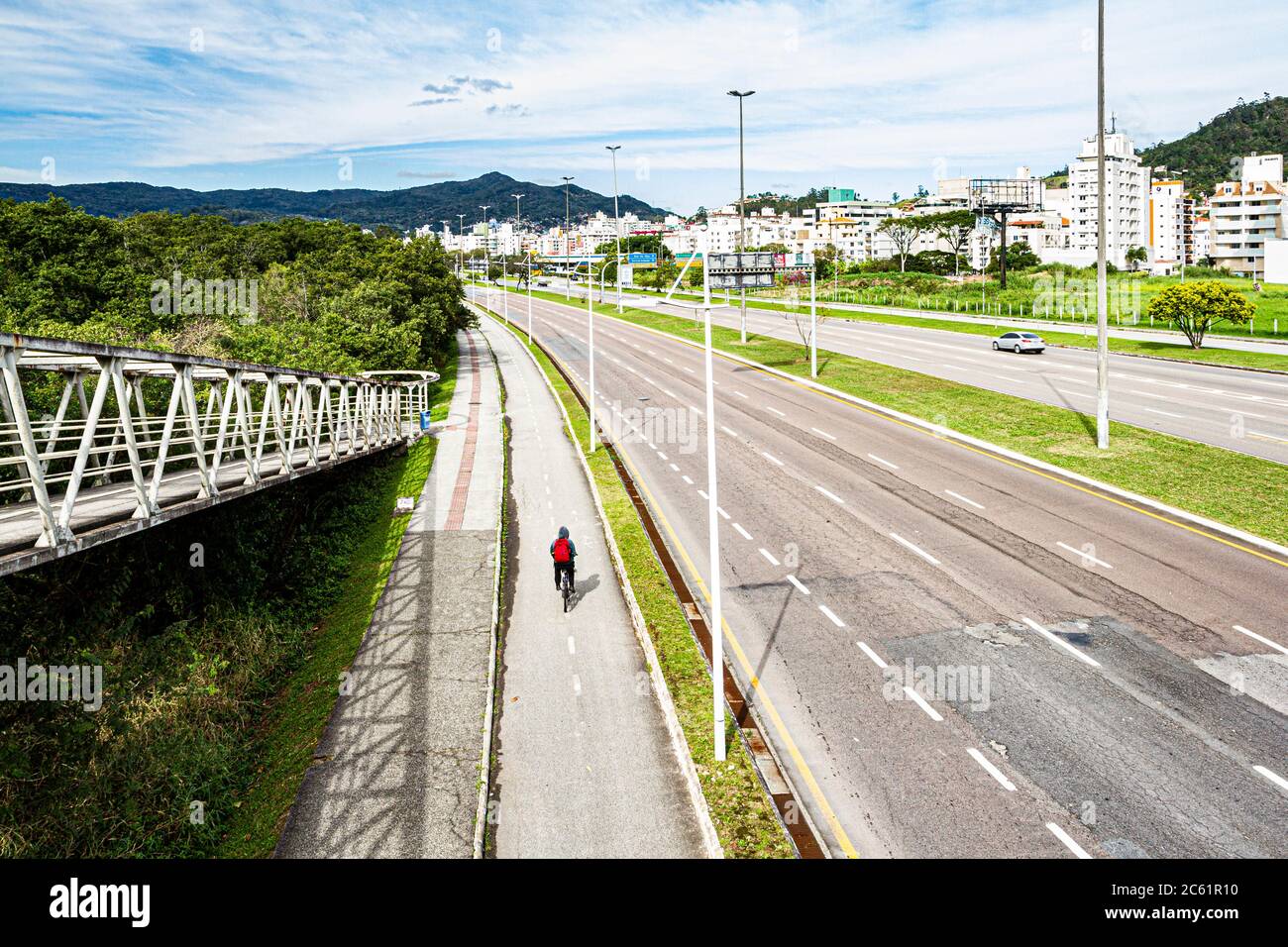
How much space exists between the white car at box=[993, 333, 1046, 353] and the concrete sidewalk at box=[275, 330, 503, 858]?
125 feet

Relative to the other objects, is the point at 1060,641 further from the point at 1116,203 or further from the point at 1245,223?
the point at 1116,203

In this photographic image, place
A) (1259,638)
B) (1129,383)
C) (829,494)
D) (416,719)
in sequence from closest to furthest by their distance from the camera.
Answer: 1. (416,719)
2. (1259,638)
3. (829,494)
4. (1129,383)

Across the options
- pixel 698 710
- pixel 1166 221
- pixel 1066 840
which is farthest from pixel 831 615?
pixel 1166 221

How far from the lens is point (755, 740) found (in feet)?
46.4

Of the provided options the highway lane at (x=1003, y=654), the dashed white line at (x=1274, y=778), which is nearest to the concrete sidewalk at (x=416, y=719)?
the highway lane at (x=1003, y=654)

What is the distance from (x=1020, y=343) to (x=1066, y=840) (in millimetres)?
46008

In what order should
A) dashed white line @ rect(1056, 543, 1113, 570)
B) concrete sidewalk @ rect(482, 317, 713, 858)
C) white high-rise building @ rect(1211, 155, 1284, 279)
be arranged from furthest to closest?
white high-rise building @ rect(1211, 155, 1284, 279) < dashed white line @ rect(1056, 543, 1113, 570) < concrete sidewalk @ rect(482, 317, 713, 858)

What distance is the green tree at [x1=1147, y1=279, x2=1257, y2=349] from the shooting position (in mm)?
45094

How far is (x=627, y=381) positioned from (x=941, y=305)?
4583cm

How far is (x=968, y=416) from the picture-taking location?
1421 inches

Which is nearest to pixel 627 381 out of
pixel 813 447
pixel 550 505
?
pixel 813 447

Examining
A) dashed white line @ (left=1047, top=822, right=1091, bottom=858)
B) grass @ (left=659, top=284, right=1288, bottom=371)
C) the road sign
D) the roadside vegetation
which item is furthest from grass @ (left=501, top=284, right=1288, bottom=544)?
the roadside vegetation

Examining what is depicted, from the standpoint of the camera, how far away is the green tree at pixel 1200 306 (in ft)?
148

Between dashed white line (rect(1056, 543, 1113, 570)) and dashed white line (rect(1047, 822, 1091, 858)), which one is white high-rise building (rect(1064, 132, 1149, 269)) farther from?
dashed white line (rect(1047, 822, 1091, 858))
